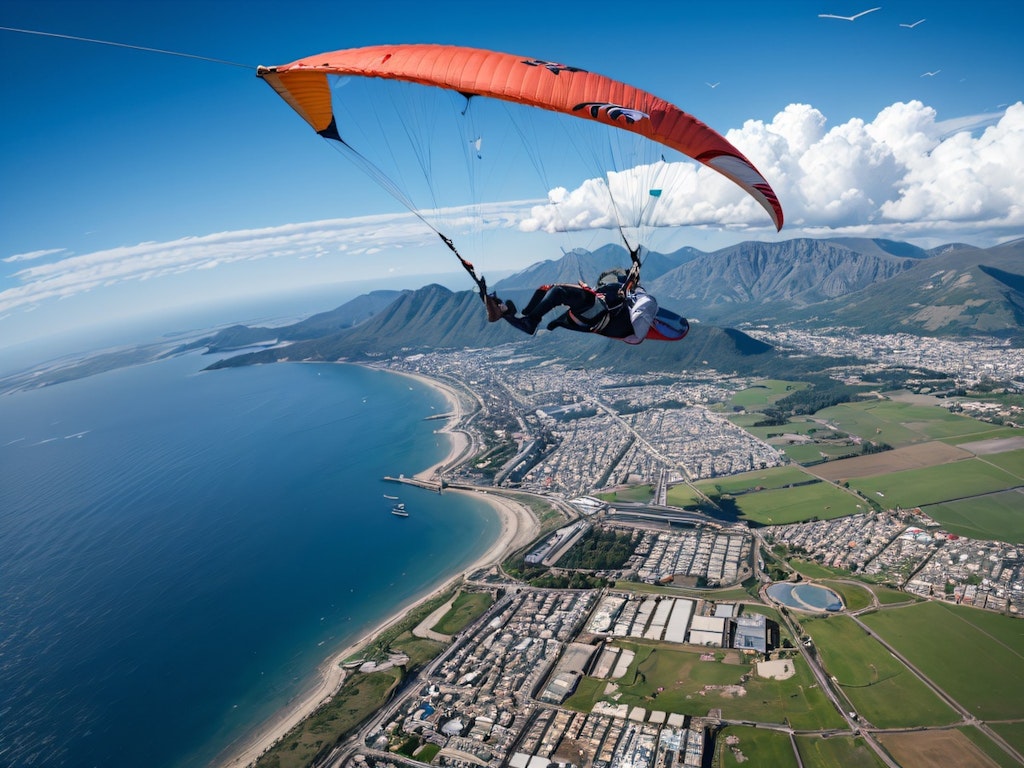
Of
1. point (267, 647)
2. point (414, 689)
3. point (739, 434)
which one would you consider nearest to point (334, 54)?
point (414, 689)

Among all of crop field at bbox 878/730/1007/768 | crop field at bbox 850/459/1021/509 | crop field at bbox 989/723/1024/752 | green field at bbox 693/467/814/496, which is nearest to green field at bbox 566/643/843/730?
crop field at bbox 878/730/1007/768

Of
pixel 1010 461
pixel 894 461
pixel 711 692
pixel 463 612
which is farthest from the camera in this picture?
pixel 894 461

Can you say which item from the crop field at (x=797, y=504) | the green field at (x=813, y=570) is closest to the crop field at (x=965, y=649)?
the green field at (x=813, y=570)

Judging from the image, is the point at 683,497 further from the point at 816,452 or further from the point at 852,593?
the point at 816,452

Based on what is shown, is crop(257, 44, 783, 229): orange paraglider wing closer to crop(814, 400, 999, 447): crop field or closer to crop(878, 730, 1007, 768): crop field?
crop(878, 730, 1007, 768): crop field

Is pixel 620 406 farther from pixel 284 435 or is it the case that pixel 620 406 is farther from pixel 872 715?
pixel 872 715

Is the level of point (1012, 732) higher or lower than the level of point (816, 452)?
higher

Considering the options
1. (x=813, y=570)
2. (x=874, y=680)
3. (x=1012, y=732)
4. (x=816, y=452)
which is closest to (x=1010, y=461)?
(x=816, y=452)

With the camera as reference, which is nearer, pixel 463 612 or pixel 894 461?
pixel 463 612
